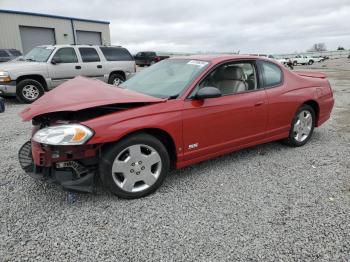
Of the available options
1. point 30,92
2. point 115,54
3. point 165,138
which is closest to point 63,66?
point 30,92

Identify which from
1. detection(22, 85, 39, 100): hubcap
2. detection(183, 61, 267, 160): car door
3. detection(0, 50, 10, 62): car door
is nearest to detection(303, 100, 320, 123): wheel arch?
detection(183, 61, 267, 160): car door

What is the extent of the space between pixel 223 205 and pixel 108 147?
1296mm

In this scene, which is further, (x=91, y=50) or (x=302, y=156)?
(x=91, y=50)

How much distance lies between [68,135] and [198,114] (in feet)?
4.68

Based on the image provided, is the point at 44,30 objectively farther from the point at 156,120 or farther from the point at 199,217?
the point at 199,217

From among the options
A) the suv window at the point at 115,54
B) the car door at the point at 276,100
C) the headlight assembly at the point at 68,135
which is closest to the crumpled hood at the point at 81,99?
the headlight assembly at the point at 68,135

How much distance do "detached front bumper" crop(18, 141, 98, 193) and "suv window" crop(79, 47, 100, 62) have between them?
775cm

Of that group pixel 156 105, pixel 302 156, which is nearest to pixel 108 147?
pixel 156 105

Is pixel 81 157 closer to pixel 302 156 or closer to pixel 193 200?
pixel 193 200

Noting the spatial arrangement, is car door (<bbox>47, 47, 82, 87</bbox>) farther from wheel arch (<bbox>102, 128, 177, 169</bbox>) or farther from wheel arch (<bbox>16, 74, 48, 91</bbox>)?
wheel arch (<bbox>102, 128, 177, 169</bbox>)

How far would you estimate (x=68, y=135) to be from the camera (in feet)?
8.99

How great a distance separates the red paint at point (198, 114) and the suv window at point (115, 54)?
7.07 m

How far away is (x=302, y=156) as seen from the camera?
4.39 m

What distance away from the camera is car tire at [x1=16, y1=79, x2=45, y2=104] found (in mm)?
8773
